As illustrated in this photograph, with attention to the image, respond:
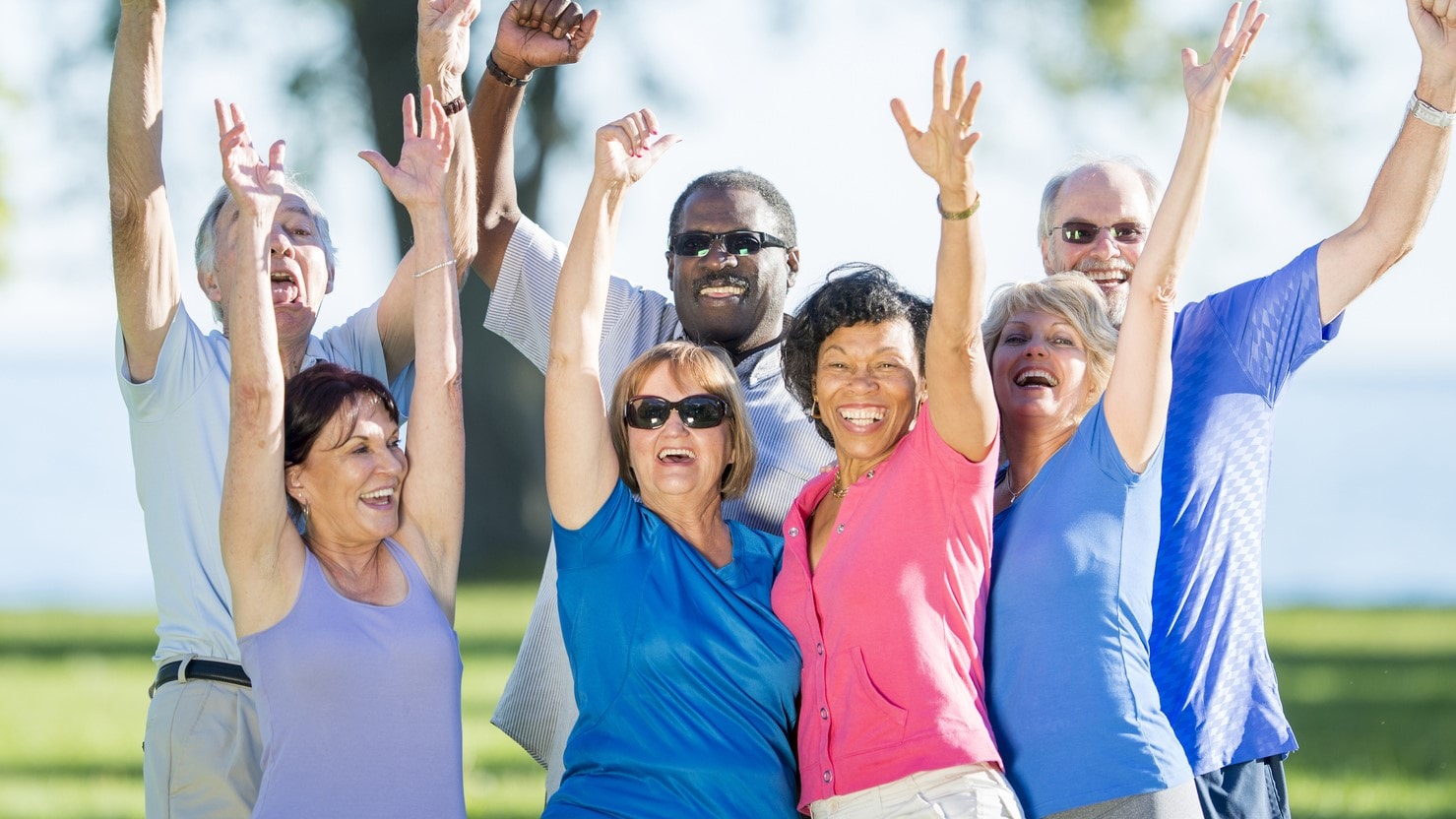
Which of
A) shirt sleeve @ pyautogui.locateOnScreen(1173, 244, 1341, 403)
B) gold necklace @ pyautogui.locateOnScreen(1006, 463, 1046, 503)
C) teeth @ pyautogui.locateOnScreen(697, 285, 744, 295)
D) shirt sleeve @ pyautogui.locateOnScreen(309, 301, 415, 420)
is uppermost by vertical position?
teeth @ pyautogui.locateOnScreen(697, 285, 744, 295)

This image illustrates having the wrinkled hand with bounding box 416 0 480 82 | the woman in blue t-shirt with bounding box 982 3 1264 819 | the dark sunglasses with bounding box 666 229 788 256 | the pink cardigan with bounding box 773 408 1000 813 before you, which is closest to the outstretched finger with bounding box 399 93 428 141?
the wrinkled hand with bounding box 416 0 480 82

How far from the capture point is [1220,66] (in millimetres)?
3865

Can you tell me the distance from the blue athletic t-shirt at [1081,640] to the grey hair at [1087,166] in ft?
4.42

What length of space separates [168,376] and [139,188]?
18.8 inches

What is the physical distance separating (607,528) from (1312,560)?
29554 mm

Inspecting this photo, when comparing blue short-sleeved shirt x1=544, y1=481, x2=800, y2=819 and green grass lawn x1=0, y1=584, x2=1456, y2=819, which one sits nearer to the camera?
blue short-sleeved shirt x1=544, y1=481, x2=800, y2=819

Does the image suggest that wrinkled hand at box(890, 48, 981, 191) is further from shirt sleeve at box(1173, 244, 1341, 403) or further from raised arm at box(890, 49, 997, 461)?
shirt sleeve at box(1173, 244, 1341, 403)

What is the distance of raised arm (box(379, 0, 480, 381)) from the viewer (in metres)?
4.42

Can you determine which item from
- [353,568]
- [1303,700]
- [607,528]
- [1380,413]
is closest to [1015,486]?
[607,528]

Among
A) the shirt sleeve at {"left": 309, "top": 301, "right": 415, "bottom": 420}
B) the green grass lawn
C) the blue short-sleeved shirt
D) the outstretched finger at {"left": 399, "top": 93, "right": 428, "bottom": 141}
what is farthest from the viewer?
the green grass lawn

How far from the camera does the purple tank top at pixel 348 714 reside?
3586 millimetres

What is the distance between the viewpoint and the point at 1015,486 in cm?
415

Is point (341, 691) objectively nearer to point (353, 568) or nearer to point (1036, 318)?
point (353, 568)

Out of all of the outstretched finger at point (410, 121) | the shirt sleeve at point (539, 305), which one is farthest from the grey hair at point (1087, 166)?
the outstretched finger at point (410, 121)
